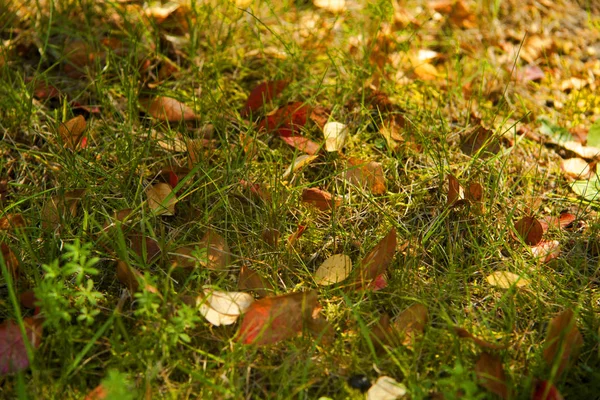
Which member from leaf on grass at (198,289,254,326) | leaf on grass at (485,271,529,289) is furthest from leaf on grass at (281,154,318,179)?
leaf on grass at (485,271,529,289)

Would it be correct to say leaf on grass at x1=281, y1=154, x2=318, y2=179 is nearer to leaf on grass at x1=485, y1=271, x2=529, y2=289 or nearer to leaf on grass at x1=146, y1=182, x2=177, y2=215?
leaf on grass at x1=146, y1=182, x2=177, y2=215

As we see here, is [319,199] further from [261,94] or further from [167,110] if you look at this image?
[167,110]

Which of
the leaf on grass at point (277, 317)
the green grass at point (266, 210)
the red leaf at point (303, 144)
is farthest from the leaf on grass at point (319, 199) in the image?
the leaf on grass at point (277, 317)

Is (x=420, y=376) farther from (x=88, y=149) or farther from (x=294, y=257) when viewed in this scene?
(x=88, y=149)

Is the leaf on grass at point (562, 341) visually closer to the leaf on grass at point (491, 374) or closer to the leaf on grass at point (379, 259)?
the leaf on grass at point (491, 374)

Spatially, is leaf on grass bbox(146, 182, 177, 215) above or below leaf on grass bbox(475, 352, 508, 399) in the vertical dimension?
above

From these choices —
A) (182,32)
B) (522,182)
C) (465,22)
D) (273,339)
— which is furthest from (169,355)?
(465,22)

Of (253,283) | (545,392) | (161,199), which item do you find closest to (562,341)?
(545,392)
